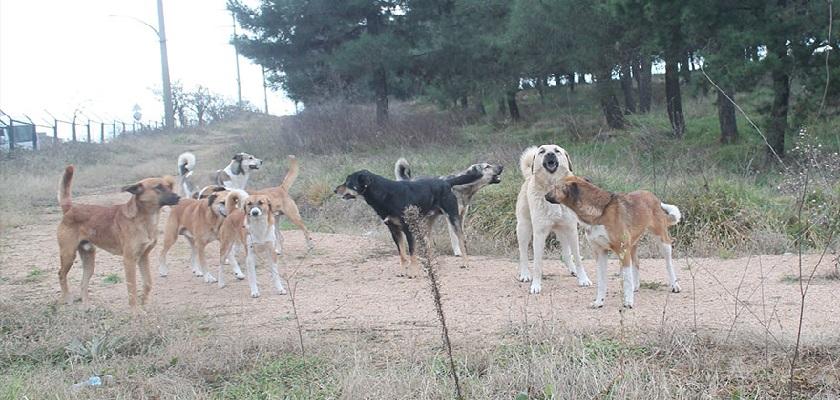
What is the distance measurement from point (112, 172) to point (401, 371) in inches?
829

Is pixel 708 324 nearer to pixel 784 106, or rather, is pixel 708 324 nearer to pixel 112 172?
pixel 784 106

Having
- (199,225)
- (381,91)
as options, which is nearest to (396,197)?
(199,225)

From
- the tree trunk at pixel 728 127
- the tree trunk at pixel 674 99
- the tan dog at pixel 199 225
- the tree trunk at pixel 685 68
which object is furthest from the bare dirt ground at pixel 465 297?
the tree trunk at pixel 728 127

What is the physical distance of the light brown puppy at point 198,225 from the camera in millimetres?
8718

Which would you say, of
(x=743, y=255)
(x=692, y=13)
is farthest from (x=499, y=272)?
(x=692, y=13)

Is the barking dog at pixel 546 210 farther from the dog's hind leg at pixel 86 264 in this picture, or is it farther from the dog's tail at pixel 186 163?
the dog's tail at pixel 186 163

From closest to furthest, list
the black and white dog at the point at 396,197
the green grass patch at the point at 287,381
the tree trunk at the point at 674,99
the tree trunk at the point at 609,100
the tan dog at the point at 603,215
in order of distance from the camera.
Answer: the green grass patch at the point at 287,381 < the tan dog at the point at 603,215 < the black and white dog at the point at 396,197 < the tree trunk at the point at 674,99 < the tree trunk at the point at 609,100

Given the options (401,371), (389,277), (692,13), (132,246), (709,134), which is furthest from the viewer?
(709,134)

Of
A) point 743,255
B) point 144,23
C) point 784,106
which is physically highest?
point 144,23

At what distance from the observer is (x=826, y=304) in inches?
236

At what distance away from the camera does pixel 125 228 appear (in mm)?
7160

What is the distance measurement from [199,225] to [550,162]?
398 centimetres

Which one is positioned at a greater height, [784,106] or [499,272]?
[784,106]

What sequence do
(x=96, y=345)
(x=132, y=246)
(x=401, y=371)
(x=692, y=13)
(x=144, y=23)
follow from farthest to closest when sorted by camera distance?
(x=144, y=23) → (x=692, y=13) → (x=132, y=246) → (x=96, y=345) → (x=401, y=371)
